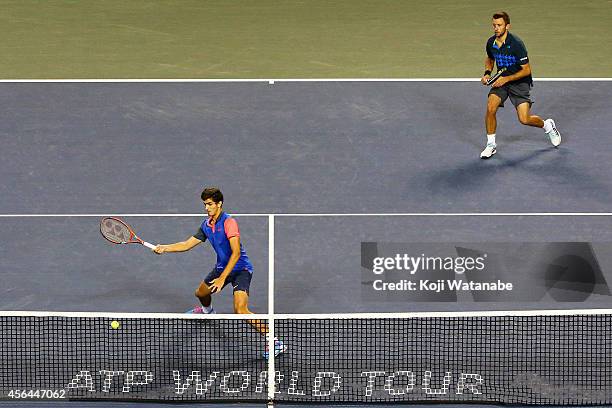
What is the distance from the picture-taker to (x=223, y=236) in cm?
1403

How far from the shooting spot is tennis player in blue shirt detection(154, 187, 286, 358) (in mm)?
13859

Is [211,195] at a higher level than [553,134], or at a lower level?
lower

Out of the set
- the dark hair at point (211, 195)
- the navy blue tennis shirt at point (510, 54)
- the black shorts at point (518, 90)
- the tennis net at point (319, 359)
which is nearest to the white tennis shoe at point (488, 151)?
the black shorts at point (518, 90)

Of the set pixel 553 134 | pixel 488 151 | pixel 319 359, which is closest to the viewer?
pixel 319 359

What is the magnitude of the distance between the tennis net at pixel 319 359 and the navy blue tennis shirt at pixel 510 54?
5.62m

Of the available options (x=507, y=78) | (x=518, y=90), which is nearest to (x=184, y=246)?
(x=507, y=78)

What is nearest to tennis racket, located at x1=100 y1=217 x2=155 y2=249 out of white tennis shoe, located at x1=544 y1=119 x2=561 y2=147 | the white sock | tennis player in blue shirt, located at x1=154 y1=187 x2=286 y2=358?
tennis player in blue shirt, located at x1=154 y1=187 x2=286 y2=358

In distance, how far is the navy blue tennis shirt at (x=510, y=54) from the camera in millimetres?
18781

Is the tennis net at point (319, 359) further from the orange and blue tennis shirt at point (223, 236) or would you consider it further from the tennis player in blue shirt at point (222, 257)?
the orange and blue tennis shirt at point (223, 236)

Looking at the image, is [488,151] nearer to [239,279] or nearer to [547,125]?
[547,125]

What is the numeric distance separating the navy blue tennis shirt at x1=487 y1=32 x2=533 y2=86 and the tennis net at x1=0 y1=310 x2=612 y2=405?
562 centimetres

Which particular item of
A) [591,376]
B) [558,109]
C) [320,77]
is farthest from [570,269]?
[320,77]

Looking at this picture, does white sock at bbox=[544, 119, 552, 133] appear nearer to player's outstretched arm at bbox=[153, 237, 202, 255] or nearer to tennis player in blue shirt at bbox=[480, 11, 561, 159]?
tennis player in blue shirt at bbox=[480, 11, 561, 159]

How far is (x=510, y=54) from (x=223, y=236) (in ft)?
21.9
